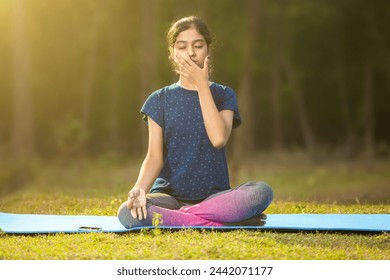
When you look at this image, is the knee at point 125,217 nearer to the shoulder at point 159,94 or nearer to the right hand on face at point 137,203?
the right hand on face at point 137,203

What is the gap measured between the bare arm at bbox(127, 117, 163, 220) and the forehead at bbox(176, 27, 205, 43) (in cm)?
62

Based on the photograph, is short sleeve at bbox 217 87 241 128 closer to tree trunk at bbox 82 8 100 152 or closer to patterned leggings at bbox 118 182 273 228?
patterned leggings at bbox 118 182 273 228

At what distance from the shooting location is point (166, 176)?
4918mm

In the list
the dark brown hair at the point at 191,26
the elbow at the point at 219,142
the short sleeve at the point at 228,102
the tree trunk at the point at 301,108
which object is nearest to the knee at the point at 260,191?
the elbow at the point at 219,142

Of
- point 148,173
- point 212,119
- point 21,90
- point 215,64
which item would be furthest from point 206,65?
point 215,64

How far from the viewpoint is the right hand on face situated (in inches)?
176

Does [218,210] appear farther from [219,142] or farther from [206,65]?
[206,65]

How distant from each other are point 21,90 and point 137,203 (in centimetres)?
1148

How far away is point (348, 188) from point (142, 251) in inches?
389

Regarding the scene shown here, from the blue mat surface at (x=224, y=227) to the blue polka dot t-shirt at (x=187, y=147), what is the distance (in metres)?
0.42

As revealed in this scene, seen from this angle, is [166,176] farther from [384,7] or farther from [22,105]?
[384,7]

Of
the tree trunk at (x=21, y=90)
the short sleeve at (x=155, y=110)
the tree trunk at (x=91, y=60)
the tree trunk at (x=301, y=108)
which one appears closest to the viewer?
the short sleeve at (x=155, y=110)

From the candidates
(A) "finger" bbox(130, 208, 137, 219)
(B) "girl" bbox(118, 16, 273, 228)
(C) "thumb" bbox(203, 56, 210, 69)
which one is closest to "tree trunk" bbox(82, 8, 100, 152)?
(B) "girl" bbox(118, 16, 273, 228)

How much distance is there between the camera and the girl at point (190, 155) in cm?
454
